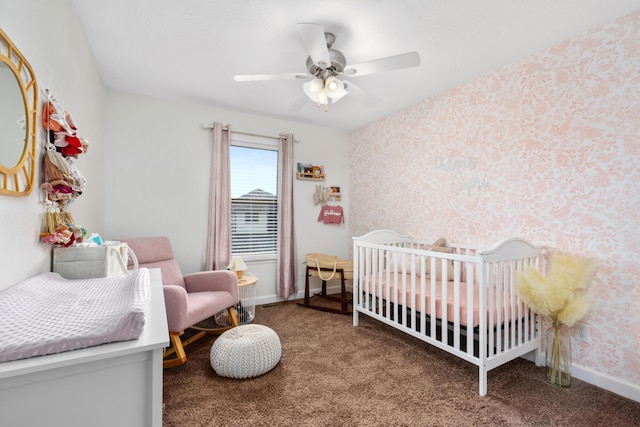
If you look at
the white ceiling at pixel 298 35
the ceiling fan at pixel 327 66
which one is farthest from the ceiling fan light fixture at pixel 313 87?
the white ceiling at pixel 298 35

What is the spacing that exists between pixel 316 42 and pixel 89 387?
1710mm

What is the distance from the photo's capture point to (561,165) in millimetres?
1964

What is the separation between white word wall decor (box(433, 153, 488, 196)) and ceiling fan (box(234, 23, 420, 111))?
111 cm


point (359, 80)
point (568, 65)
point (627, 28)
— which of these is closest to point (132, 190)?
point (359, 80)

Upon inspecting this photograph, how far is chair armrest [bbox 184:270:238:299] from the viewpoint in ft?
8.24

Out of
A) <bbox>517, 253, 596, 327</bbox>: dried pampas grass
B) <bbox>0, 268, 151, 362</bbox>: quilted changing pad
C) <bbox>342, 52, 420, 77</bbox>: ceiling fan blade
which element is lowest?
<bbox>517, 253, 596, 327</bbox>: dried pampas grass

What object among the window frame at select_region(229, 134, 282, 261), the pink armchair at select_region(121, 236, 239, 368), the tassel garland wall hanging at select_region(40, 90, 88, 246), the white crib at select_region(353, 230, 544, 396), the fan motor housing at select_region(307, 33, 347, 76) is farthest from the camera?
the window frame at select_region(229, 134, 282, 261)

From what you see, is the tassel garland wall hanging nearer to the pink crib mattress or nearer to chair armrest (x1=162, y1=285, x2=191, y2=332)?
chair armrest (x1=162, y1=285, x2=191, y2=332)

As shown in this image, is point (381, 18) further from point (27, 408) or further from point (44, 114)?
point (27, 408)

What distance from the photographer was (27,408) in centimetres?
55

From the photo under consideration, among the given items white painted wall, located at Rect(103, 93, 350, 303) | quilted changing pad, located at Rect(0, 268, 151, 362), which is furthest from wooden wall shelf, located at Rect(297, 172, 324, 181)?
quilted changing pad, located at Rect(0, 268, 151, 362)

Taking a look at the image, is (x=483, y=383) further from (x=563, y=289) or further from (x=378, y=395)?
(x=563, y=289)

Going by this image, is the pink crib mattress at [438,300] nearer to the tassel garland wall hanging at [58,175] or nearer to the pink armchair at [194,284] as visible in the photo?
the pink armchair at [194,284]

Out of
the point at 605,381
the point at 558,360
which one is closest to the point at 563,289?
the point at 558,360
